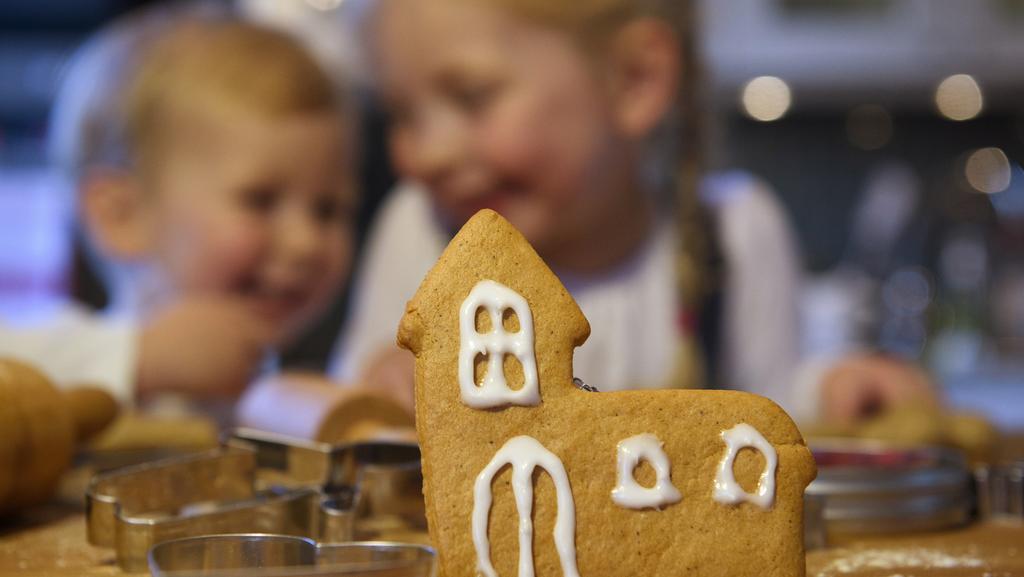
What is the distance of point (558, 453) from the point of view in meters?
0.36

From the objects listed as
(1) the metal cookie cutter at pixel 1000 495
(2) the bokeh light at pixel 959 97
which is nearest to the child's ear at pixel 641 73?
(1) the metal cookie cutter at pixel 1000 495

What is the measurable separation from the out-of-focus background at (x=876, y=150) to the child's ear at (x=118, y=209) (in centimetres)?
74

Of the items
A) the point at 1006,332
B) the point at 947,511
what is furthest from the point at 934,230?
the point at 947,511

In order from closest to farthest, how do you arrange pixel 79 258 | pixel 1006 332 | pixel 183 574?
pixel 183 574 < pixel 79 258 < pixel 1006 332

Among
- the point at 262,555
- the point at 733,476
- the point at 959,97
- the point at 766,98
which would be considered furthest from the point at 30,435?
the point at 959,97

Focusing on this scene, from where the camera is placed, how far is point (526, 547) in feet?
1.14

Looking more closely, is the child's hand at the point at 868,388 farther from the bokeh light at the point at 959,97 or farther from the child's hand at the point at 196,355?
the bokeh light at the point at 959,97

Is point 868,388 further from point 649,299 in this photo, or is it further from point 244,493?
point 244,493

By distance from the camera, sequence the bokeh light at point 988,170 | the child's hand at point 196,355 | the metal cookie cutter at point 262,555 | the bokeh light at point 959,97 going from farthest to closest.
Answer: the bokeh light at point 988,170 < the bokeh light at point 959,97 < the child's hand at point 196,355 < the metal cookie cutter at point 262,555

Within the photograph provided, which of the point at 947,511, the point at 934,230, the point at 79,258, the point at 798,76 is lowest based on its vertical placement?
the point at 947,511

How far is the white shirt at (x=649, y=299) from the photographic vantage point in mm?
1324

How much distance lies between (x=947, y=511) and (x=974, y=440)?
0.73 ft

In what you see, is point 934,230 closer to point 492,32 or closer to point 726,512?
point 492,32

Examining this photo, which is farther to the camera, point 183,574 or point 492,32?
point 492,32
